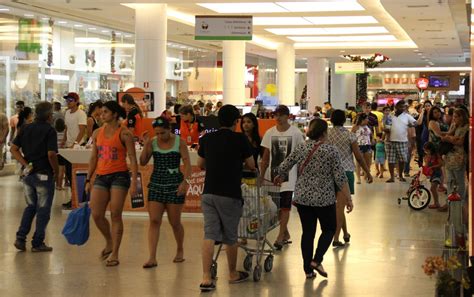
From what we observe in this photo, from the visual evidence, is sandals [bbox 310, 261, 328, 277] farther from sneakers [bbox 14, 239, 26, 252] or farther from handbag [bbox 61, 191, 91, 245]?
sneakers [bbox 14, 239, 26, 252]

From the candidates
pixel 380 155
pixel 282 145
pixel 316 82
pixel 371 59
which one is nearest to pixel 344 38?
pixel 371 59

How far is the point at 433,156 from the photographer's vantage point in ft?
46.2

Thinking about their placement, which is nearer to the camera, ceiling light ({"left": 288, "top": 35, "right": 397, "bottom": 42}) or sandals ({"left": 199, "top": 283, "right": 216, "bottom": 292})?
sandals ({"left": 199, "top": 283, "right": 216, "bottom": 292})

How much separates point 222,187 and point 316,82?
34.9 meters

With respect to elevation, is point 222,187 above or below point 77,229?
above

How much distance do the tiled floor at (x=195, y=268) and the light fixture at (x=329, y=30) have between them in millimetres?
15655

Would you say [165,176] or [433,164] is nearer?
[165,176]

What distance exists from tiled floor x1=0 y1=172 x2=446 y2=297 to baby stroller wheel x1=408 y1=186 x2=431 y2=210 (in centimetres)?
168

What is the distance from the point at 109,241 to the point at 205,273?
1.97 m

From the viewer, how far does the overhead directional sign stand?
805 inches

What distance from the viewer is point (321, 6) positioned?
832 inches

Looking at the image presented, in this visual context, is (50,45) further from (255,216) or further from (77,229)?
(255,216)

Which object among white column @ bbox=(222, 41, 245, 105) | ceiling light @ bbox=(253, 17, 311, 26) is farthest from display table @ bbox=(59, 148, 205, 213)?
white column @ bbox=(222, 41, 245, 105)

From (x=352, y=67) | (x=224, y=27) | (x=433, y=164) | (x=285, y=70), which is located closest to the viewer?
(x=433, y=164)
